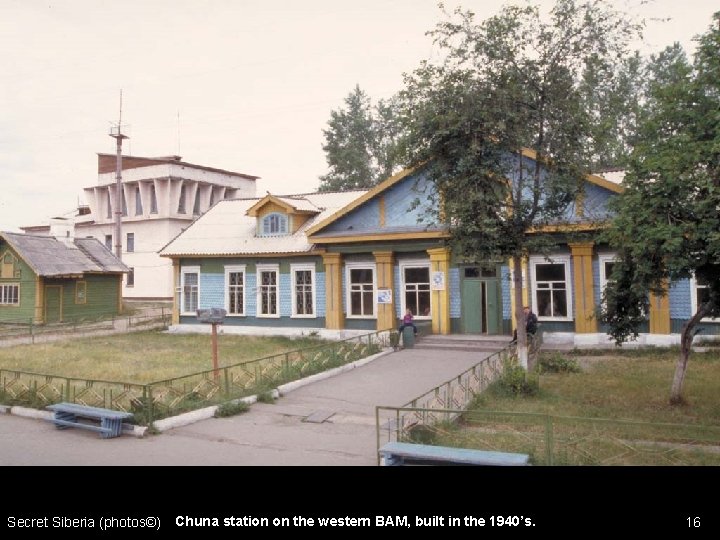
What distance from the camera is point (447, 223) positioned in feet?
→ 48.6

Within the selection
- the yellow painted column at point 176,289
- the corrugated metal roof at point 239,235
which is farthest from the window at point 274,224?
the yellow painted column at point 176,289

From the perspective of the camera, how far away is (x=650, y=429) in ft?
32.2

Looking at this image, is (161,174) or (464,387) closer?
(464,387)

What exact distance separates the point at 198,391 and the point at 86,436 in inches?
102

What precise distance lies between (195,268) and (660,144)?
21.2 m

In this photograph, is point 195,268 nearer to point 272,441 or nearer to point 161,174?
point 272,441

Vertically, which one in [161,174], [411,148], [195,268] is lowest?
[195,268]

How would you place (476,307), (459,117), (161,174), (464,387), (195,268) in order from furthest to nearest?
(161,174)
(195,268)
(476,307)
(459,117)
(464,387)

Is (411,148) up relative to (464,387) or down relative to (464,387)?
up

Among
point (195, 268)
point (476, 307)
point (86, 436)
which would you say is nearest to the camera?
point (86, 436)

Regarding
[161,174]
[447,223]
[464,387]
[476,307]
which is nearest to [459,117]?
[447,223]

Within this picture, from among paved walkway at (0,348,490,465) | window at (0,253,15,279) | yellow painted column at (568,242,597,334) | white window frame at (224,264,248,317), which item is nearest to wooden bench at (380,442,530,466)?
paved walkway at (0,348,490,465)

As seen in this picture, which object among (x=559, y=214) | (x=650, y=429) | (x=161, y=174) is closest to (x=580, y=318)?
(x=559, y=214)

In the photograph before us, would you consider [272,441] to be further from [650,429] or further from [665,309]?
[665,309]
